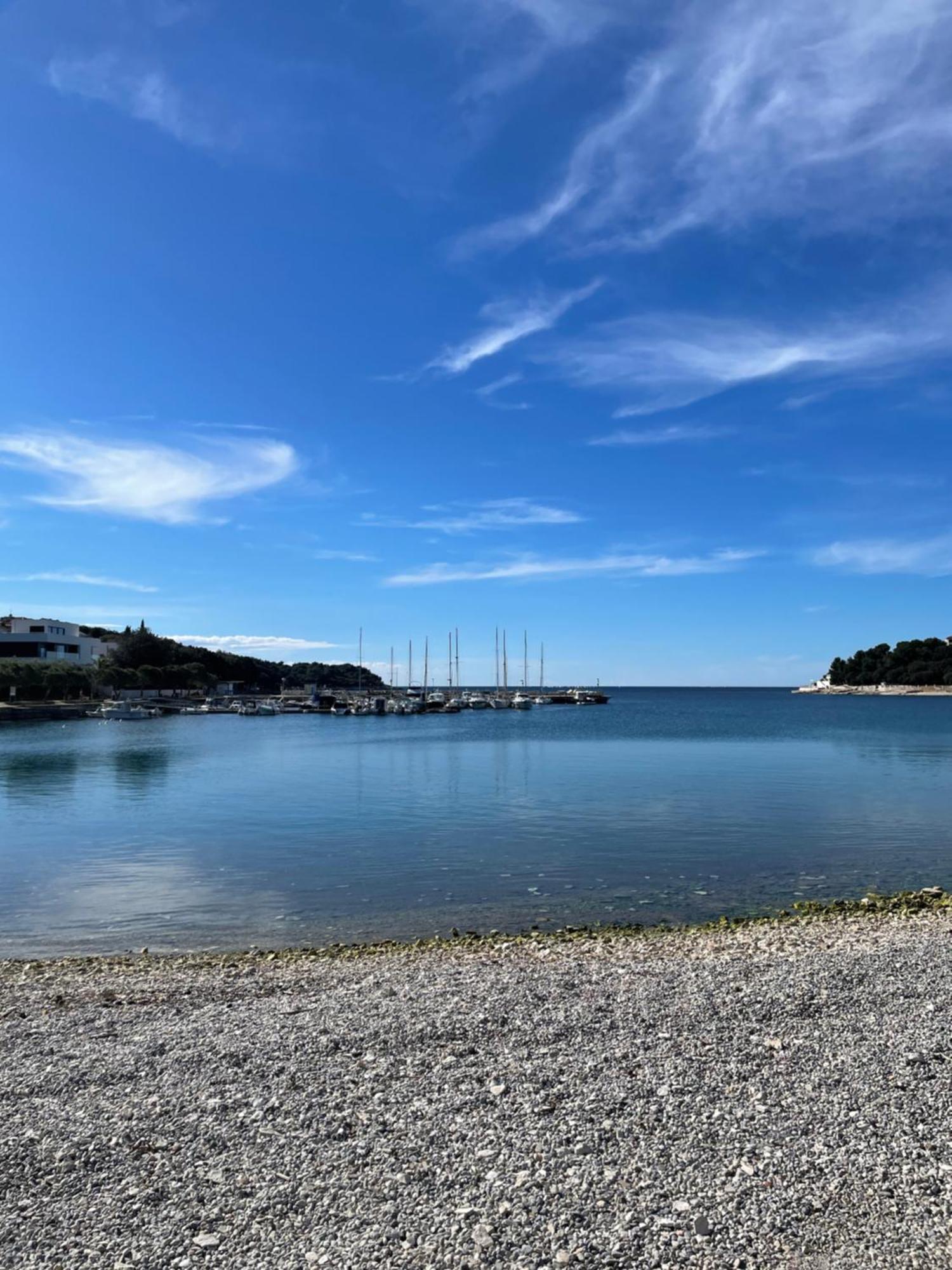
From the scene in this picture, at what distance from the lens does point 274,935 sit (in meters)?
16.4

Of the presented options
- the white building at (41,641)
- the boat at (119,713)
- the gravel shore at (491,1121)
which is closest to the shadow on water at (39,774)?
the gravel shore at (491,1121)

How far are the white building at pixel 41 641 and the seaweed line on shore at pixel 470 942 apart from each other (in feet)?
446

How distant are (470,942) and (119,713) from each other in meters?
109

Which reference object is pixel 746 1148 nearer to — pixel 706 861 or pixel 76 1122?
pixel 76 1122

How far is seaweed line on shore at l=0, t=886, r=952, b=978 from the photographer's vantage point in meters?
14.4

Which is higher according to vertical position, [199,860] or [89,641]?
[89,641]

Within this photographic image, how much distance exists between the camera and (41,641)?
141750 mm

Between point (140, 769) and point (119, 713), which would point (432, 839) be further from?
point (119, 713)

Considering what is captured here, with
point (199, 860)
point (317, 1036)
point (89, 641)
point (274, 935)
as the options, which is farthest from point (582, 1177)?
point (89, 641)

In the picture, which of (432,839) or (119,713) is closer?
(432,839)

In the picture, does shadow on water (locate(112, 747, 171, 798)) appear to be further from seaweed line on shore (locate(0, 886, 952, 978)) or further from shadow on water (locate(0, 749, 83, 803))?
seaweed line on shore (locate(0, 886, 952, 978))

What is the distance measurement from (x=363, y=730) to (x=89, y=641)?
80.6m

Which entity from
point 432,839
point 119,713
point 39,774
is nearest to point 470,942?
point 432,839

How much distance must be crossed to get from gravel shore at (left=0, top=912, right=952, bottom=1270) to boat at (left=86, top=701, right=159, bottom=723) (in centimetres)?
10946
